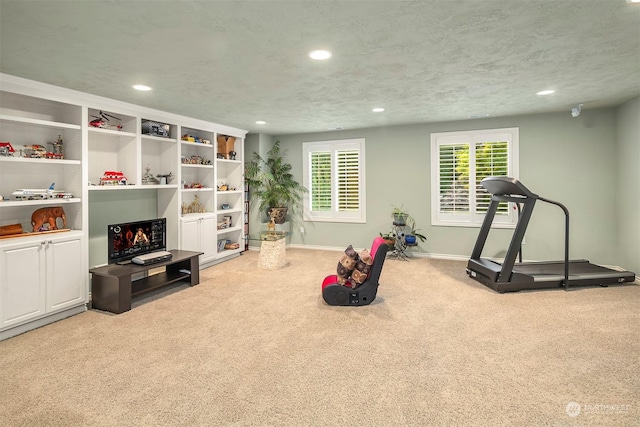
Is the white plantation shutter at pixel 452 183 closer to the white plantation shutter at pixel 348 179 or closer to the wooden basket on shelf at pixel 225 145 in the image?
the white plantation shutter at pixel 348 179

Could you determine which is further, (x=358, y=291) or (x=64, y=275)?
(x=358, y=291)

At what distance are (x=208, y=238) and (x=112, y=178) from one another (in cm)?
191

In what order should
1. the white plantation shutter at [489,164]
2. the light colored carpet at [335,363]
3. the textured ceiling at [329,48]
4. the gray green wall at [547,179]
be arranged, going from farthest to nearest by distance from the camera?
the white plantation shutter at [489,164] < the gray green wall at [547,179] < the textured ceiling at [329,48] < the light colored carpet at [335,363]

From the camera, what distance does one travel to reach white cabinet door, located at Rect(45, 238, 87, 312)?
3.57 meters

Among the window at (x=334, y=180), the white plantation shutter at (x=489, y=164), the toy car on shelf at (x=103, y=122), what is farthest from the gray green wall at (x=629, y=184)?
the toy car on shelf at (x=103, y=122)

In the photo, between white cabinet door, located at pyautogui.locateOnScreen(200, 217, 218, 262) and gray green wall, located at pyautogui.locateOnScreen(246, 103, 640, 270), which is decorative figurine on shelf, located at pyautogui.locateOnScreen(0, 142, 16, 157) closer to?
white cabinet door, located at pyautogui.locateOnScreen(200, 217, 218, 262)

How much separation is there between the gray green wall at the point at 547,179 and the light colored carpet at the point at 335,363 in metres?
1.49

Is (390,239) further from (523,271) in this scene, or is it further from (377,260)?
(377,260)

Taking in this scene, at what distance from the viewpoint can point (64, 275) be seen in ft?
12.1

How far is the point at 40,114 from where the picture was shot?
389 cm

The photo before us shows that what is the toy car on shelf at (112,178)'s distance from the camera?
4.41 metres

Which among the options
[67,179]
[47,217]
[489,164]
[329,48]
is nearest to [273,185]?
[67,179]

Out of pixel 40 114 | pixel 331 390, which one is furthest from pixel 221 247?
pixel 331 390

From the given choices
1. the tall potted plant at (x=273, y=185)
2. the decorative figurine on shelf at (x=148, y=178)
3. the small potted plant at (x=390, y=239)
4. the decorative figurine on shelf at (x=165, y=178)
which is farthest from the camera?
the tall potted plant at (x=273, y=185)
